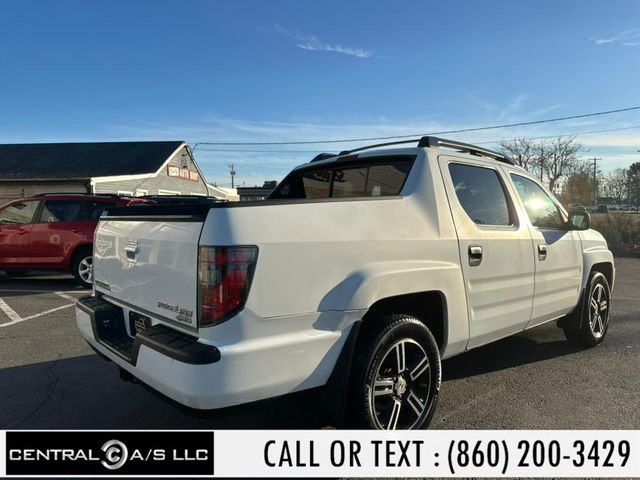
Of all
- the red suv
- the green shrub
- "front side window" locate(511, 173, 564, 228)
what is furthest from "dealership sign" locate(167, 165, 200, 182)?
"front side window" locate(511, 173, 564, 228)

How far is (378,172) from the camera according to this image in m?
3.74

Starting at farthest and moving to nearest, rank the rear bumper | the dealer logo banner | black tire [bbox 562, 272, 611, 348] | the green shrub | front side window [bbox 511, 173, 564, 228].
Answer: the green shrub < black tire [bbox 562, 272, 611, 348] < front side window [bbox 511, 173, 564, 228] < the dealer logo banner < the rear bumper

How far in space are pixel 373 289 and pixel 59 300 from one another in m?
7.02

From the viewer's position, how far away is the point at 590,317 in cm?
500

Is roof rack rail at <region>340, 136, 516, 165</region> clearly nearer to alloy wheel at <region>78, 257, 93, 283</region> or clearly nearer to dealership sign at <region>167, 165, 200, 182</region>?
alloy wheel at <region>78, 257, 93, 283</region>

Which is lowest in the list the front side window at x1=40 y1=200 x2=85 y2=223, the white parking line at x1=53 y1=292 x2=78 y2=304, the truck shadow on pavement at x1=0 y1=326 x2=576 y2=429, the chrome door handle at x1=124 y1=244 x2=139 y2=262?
the truck shadow on pavement at x1=0 y1=326 x2=576 y2=429

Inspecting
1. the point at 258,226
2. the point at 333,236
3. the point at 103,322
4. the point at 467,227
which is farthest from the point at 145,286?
the point at 467,227

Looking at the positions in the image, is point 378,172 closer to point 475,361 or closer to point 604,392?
point 475,361

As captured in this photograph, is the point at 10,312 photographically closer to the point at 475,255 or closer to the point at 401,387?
the point at 401,387

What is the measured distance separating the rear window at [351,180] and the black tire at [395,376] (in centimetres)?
100

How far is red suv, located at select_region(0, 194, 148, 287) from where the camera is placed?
9016 millimetres

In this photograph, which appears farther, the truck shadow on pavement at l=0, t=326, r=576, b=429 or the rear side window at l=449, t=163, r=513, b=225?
the rear side window at l=449, t=163, r=513, b=225

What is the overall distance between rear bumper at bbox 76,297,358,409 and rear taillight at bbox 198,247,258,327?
7 cm

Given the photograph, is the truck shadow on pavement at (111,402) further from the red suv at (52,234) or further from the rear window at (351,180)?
the red suv at (52,234)
